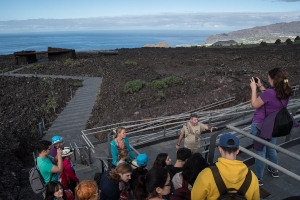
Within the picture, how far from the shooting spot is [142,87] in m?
16.8

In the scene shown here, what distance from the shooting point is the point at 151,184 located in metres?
2.86

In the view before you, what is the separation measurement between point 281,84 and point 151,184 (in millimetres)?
2231

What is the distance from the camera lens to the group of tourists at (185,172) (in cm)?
242

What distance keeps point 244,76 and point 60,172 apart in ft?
49.4

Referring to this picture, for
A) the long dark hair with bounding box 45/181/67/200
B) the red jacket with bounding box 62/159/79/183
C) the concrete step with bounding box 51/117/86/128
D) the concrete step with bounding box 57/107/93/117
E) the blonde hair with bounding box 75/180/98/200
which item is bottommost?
the concrete step with bounding box 51/117/86/128

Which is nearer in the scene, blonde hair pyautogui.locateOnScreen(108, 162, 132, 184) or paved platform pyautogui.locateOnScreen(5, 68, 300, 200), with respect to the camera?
blonde hair pyautogui.locateOnScreen(108, 162, 132, 184)

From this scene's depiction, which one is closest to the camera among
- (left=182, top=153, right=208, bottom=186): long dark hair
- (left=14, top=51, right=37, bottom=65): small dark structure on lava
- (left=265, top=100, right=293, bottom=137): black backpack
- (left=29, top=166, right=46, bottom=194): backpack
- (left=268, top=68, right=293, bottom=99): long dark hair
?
(left=182, top=153, right=208, bottom=186): long dark hair

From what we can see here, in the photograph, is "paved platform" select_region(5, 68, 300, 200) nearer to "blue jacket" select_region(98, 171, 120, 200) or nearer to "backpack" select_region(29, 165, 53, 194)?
"blue jacket" select_region(98, 171, 120, 200)

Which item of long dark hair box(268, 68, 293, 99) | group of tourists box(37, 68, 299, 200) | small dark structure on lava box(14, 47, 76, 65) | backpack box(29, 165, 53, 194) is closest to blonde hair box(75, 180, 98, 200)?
group of tourists box(37, 68, 299, 200)

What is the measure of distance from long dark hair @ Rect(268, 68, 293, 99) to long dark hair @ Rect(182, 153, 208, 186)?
150 cm

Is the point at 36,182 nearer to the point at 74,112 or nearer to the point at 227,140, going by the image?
the point at 227,140

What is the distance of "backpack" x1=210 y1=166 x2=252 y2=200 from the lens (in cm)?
232

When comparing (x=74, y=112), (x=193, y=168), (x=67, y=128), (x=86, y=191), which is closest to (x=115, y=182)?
(x=86, y=191)

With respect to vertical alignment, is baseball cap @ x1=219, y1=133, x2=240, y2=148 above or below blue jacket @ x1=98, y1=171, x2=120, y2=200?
above
